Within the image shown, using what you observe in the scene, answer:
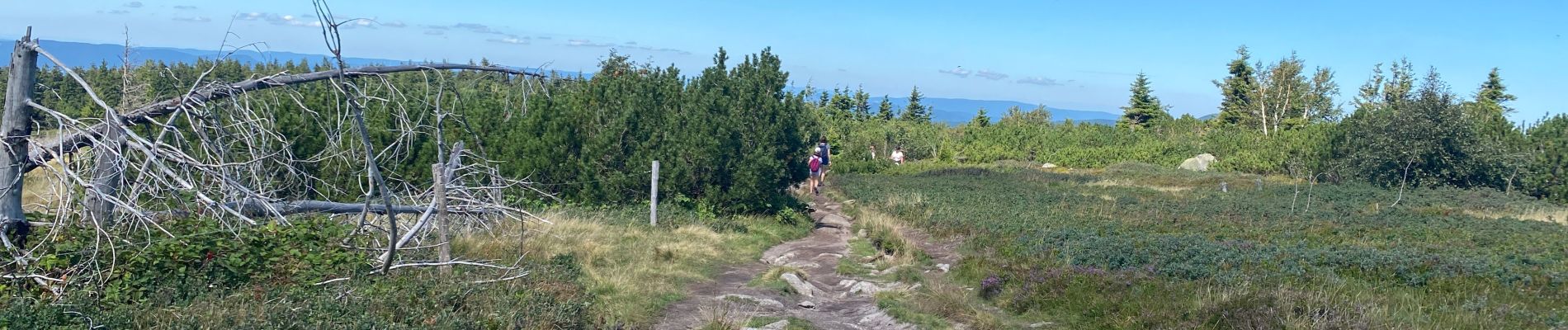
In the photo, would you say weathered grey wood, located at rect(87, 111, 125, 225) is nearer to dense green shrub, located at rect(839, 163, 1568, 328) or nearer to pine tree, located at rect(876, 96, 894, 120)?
dense green shrub, located at rect(839, 163, 1568, 328)

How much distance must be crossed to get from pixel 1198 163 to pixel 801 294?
105 ft

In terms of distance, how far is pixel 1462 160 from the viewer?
25250 mm

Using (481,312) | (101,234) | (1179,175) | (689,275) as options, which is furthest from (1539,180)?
(101,234)

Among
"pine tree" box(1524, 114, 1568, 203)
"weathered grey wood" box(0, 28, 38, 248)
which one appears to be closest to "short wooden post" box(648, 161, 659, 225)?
"weathered grey wood" box(0, 28, 38, 248)

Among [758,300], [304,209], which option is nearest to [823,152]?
[758,300]

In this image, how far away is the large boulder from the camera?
38172 millimetres

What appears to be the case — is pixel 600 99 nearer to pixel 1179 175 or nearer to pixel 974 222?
pixel 974 222

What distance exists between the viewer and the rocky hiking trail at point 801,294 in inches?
345

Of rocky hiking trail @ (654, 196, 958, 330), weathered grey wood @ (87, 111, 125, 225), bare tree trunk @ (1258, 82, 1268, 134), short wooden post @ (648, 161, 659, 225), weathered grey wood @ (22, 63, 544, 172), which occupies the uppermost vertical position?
bare tree trunk @ (1258, 82, 1268, 134)

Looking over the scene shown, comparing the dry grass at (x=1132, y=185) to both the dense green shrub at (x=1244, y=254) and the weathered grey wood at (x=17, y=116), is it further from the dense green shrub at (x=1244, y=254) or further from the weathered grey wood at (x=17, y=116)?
the weathered grey wood at (x=17, y=116)

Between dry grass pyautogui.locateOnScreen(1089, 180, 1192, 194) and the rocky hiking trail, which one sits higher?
dry grass pyautogui.locateOnScreen(1089, 180, 1192, 194)

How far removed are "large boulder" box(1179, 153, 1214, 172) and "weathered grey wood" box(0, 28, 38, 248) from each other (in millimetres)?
36660

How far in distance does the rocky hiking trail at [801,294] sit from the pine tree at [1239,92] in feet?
154

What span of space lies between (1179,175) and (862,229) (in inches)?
725
